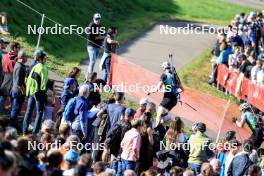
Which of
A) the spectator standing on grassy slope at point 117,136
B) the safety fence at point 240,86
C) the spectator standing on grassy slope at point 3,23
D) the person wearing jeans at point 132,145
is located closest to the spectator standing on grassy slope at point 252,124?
the safety fence at point 240,86

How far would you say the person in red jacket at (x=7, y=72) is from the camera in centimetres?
1828

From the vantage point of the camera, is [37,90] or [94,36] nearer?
[37,90]

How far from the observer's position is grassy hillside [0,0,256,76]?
27956mm

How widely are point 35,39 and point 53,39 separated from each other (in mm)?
1519

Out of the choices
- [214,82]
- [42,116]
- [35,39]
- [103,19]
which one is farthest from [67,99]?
[103,19]

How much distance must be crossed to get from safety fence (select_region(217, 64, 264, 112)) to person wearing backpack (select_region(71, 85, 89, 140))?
349 inches

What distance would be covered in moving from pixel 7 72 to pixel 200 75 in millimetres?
→ 13551

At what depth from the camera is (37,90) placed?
17938 millimetres

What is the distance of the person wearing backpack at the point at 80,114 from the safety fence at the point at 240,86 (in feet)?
29.1

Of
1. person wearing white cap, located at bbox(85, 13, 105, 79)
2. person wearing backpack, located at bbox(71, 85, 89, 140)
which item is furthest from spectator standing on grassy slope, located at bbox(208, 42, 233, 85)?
person wearing backpack, located at bbox(71, 85, 89, 140)

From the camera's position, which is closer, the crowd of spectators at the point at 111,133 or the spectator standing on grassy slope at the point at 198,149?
the crowd of spectators at the point at 111,133

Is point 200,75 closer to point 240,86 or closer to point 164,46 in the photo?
point 164,46

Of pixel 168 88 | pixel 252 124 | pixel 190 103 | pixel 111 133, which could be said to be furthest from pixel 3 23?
pixel 111 133

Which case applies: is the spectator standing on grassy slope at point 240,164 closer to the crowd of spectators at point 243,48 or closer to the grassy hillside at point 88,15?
the grassy hillside at point 88,15
